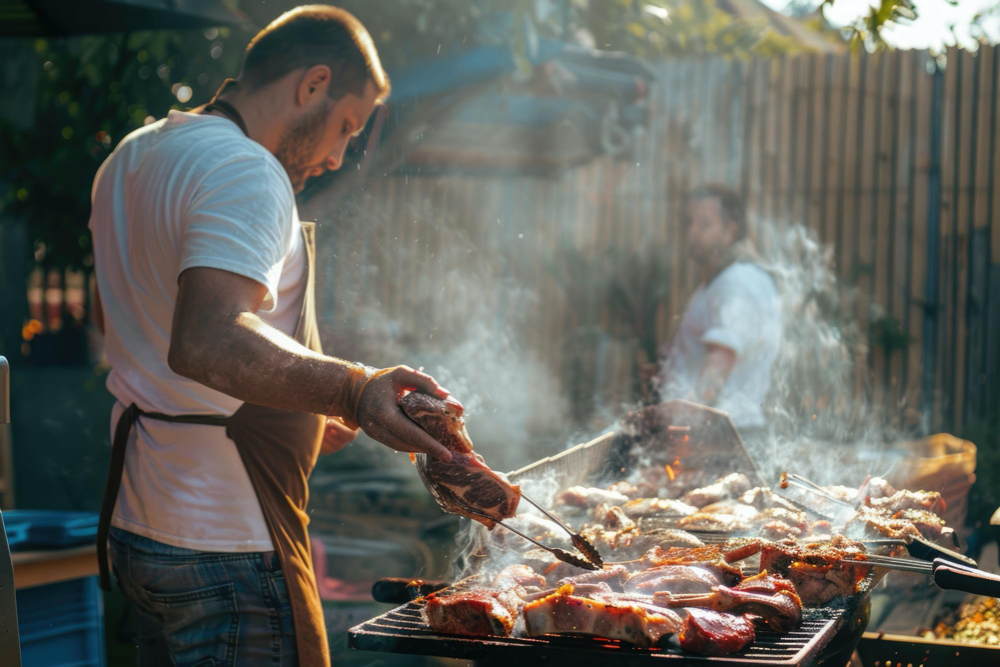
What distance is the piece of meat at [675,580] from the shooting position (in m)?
2.33

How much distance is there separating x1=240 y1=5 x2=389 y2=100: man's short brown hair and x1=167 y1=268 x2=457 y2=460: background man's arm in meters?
0.84

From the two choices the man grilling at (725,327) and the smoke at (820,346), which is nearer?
the man grilling at (725,327)

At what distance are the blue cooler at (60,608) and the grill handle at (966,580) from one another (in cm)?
320

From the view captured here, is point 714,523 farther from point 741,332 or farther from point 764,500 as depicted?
point 741,332

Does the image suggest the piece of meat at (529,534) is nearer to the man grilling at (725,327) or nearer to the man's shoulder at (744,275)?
the man grilling at (725,327)

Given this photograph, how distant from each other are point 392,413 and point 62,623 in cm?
270

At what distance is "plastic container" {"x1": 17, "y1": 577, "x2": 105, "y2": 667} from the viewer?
11.6 feet

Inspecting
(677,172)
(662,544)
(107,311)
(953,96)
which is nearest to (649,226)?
(677,172)

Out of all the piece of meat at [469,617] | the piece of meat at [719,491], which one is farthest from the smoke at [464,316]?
the piece of meat at [469,617]

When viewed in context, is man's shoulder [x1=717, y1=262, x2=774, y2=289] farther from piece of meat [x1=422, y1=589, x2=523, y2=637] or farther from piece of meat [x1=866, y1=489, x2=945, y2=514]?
piece of meat [x1=422, y1=589, x2=523, y2=637]

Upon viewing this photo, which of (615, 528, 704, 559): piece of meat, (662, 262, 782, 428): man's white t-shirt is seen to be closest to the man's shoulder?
(662, 262, 782, 428): man's white t-shirt

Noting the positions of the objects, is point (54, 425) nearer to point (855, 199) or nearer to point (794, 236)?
point (794, 236)

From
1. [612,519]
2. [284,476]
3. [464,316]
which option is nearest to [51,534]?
[284,476]

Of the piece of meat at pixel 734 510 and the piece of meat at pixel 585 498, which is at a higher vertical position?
the piece of meat at pixel 585 498
